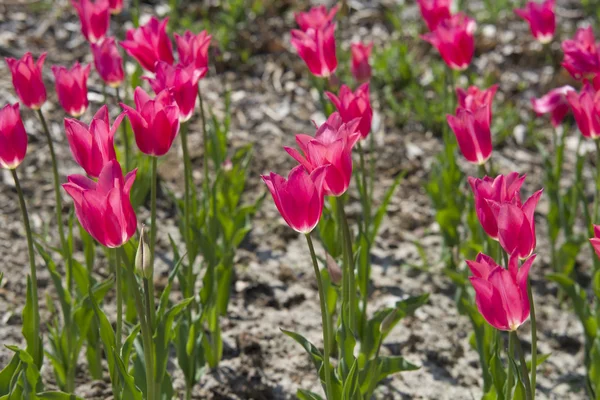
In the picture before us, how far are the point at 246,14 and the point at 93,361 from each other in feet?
10.8

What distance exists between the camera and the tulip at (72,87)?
242cm

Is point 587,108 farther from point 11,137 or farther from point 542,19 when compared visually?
point 11,137

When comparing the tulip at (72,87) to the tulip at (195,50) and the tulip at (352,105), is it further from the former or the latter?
the tulip at (352,105)

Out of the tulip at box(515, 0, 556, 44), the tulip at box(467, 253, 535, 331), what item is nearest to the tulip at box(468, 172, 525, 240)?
the tulip at box(467, 253, 535, 331)

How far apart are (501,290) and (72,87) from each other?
1437mm

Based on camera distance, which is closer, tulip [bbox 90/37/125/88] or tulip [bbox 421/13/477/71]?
tulip [bbox 90/37/125/88]

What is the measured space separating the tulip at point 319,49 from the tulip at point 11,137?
3.27 feet

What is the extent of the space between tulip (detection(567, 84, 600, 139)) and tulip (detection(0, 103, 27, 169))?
1513 millimetres

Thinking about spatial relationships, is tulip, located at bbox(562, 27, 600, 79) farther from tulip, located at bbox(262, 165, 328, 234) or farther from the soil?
tulip, located at bbox(262, 165, 328, 234)

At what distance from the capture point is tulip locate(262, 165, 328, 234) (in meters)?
1.67

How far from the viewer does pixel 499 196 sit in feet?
5.96

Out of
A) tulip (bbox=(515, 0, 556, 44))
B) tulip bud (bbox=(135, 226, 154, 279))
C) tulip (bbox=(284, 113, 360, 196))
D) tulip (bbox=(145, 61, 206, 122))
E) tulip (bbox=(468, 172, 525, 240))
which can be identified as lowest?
tulip bud (bbox=(135, 226, 154, 279))

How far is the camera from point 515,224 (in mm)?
1722

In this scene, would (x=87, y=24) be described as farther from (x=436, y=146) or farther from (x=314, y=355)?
(x=436, y=146)
